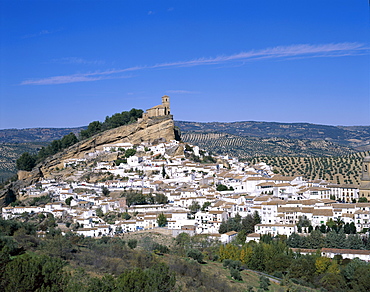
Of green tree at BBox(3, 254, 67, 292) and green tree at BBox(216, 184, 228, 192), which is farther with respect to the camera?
green tree at BBox(216, 184, 228, 192)

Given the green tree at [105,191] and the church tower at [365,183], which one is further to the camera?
the green tree at [105,191]

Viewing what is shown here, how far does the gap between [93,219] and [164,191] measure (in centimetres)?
704

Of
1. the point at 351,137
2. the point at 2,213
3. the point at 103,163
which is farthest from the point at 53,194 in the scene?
the point at 351,137

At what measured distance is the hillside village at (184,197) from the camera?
32.5 metres

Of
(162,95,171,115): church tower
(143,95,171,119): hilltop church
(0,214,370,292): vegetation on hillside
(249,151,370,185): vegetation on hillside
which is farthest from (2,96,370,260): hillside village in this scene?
(249,151,370,185): vegetation on hillside

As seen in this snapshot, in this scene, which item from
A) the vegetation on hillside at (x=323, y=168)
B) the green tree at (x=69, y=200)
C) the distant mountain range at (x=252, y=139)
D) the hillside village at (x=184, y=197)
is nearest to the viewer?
the hillside village at (x=184, y=197)

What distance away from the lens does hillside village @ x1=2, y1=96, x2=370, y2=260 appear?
32500mm

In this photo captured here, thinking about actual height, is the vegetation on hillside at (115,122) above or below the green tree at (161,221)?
above

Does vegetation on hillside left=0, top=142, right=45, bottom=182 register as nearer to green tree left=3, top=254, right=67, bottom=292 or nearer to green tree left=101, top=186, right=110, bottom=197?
green tree left=101, top=186, right=110, bottom=197

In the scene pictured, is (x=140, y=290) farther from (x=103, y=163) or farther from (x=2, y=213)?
(x=103, y=163)

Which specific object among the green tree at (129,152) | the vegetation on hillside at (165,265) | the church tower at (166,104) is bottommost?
the vegetation on hillside at (165,265)

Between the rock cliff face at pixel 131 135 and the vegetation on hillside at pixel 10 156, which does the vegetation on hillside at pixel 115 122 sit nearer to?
the rock cliff face at pixel 131 135

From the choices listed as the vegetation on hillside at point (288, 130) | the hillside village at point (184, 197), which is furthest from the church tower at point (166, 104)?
the vegetation on hillside at point (288, 130)

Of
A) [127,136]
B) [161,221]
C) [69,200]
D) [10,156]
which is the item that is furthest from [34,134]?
[161,221]
